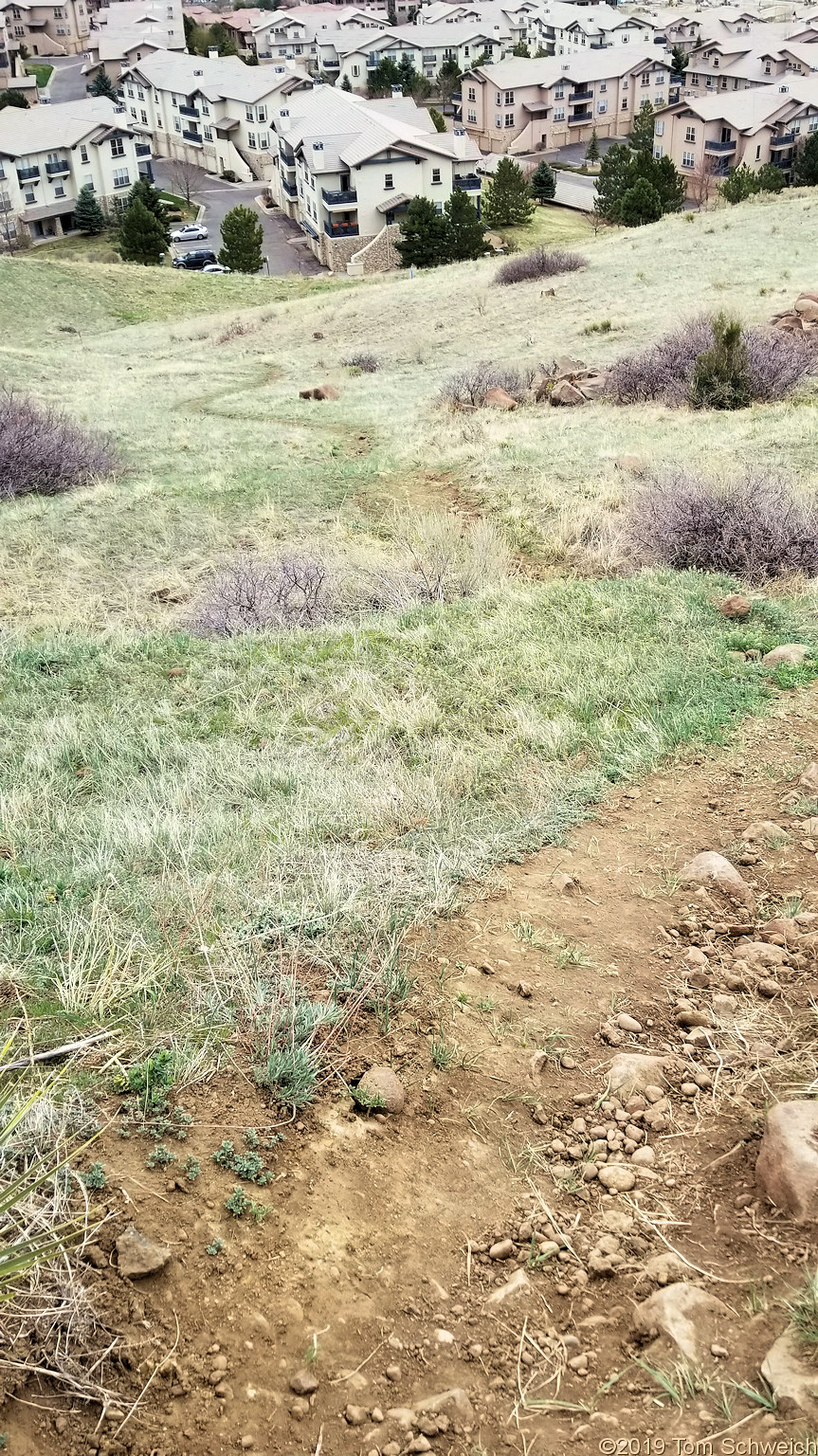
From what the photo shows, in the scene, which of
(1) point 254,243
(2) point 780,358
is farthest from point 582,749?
(1) point 254,243

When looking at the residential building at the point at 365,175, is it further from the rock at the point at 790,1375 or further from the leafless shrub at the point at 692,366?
the rock at the point at 790,1375

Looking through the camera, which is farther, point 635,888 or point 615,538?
point 615,538

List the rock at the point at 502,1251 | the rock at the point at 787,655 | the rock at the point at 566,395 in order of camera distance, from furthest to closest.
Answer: the rock at the point at 566,395 < the rock at the point at 787,655 < the rock at the point at 502,1251

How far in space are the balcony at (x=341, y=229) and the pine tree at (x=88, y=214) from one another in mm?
14255

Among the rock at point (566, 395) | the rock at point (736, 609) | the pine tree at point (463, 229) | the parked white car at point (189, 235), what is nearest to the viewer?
the rock at point (736, 609)

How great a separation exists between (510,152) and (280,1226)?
3331 inches

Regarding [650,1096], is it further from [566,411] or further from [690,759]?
[566,411]

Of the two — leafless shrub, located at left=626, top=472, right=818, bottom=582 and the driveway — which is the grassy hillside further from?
the driveway

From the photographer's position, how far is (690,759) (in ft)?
16.8

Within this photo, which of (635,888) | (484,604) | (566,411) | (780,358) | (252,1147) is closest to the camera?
(252,1147)

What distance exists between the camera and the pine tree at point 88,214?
179 ft

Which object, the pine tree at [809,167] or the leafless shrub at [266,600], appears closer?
the leafless shrub at [266,600]

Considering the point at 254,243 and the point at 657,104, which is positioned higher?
the point at 657,104

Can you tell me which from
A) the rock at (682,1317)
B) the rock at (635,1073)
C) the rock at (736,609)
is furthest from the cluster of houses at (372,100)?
the rock at (682,1317)
